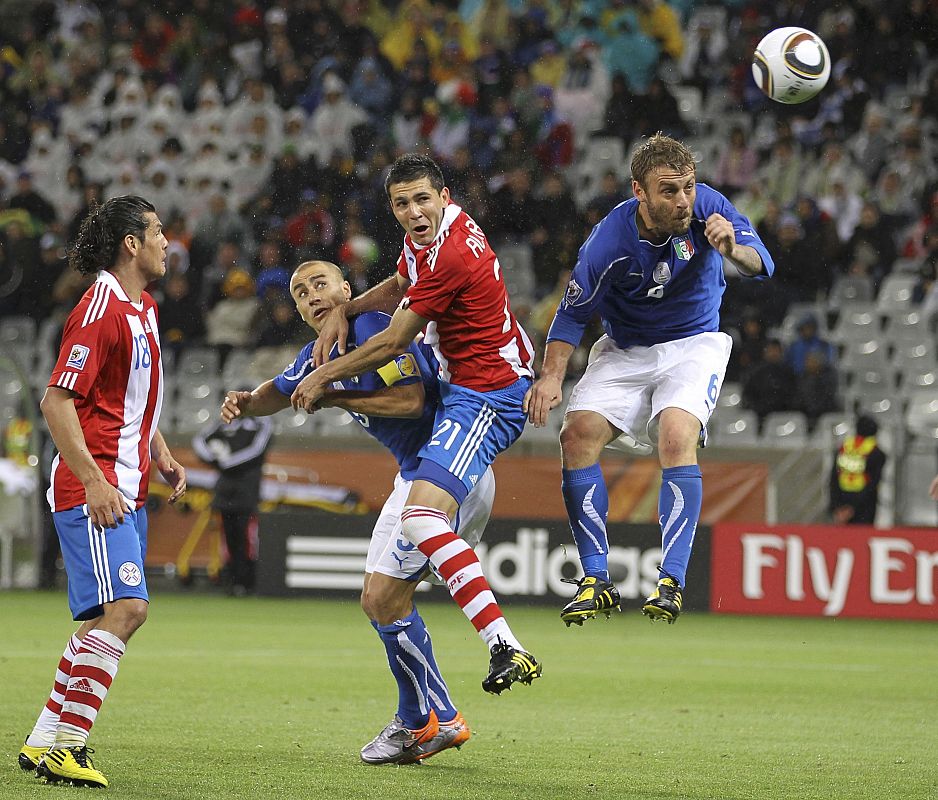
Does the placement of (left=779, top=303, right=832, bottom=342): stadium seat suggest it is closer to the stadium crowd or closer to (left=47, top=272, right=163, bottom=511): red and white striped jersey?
the stadium crowd

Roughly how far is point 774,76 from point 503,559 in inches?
303

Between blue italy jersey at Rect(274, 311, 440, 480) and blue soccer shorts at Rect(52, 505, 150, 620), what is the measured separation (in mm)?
1229

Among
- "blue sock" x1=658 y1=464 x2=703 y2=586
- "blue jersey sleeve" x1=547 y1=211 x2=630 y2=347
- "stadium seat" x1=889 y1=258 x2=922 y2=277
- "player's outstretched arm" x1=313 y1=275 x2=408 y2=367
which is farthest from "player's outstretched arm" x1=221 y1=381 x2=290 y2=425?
"stadium seat" x1=889 y1=258 x2=922 y2=277

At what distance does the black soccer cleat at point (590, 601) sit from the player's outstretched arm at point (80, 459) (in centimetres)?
184

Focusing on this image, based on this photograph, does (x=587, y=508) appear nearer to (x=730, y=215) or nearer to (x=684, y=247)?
(x=684, y=247)

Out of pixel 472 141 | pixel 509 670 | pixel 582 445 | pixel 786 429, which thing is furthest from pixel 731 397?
pixel 509 670

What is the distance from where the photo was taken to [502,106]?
60.3 feet

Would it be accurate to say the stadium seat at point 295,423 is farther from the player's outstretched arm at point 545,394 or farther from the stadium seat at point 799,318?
the player's outstretched arm at point 545,394

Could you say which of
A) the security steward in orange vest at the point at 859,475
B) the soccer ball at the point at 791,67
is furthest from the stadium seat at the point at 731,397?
the soccer ball at the point at 791,67

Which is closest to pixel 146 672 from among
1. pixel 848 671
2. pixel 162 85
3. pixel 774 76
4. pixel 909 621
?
pixel 848 671

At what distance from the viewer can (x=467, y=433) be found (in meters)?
6.46

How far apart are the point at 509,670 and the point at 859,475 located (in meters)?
9.11

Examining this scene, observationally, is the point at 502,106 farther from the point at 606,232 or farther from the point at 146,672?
the point at 606,232

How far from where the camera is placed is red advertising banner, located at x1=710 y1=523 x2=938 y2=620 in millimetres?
13695
